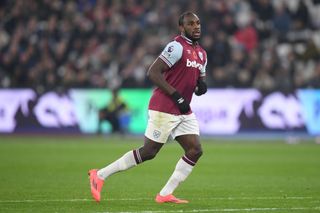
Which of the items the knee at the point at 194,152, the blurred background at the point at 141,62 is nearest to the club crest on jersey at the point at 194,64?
the knee at the point at 194,152

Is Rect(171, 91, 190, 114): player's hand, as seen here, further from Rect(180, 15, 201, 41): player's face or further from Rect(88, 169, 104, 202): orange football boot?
Rect(88, 169, 104, 202): orange football boot

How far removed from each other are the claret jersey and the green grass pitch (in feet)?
4.59

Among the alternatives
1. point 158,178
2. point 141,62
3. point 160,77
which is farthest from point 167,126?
point 141,62

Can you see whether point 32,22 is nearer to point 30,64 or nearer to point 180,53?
point 30,64

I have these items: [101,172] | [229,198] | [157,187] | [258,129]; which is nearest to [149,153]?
[101,172]

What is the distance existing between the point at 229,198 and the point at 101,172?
76.1 inches

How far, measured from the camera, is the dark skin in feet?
35.8

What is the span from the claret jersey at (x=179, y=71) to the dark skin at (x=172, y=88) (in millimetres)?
110

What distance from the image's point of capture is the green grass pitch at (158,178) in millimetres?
10742

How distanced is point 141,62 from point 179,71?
17701 millimetres

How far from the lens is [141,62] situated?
28.8 metres

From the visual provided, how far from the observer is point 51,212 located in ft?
32.5

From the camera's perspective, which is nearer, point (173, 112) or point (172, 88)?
point (172, 88)

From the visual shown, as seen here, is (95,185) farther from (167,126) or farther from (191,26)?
(191,26)
